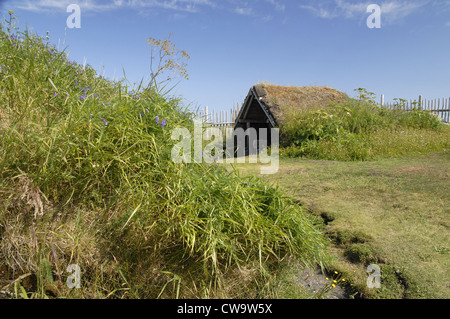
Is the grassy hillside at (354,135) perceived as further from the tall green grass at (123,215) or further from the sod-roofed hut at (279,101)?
the tall green grass at (123,215)

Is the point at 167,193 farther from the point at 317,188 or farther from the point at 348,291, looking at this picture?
the point at 317,188

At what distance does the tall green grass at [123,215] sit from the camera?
99.3 inches

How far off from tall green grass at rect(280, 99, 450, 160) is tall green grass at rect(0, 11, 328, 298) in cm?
684

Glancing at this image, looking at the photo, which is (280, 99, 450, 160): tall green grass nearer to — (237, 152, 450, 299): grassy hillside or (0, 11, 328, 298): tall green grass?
(237, 152, 450, 299): grassy hillside

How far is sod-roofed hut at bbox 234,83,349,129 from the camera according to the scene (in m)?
11.9

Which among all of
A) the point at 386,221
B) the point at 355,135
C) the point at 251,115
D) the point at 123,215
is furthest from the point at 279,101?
the point at 123,215

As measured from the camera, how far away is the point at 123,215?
2.70 metres

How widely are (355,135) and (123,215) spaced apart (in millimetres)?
8959

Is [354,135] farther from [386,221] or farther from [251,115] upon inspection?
[386,221]

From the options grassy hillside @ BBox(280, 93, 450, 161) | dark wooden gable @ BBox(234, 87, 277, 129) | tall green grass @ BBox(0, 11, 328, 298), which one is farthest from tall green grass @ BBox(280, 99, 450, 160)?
tall green grass @ BBox(0, 11, 328, 298)

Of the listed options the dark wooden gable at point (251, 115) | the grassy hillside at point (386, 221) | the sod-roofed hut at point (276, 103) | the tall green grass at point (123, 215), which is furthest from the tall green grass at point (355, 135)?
the tall green grass at point (123, 215)

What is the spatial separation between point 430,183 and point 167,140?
490 centimetres

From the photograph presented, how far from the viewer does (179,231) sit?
264 centimetres
